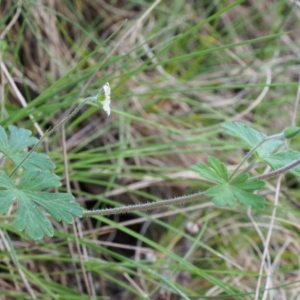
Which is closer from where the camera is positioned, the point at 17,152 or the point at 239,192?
the point at 239,192

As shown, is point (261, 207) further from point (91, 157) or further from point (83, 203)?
point (83, 203)

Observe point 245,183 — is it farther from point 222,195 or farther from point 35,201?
point 35,201

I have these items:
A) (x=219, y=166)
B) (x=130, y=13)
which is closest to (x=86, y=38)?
(x=130, y=13)

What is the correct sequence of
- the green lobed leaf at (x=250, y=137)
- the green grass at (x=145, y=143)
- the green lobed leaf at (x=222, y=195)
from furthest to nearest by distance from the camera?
the green grass at (x=145, y=143), the green lobed leaf at (x=250, y=137), the green lobed leaf at (x=222, y=195)

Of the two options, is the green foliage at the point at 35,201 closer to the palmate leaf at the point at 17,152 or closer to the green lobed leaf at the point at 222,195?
the palmate leaf at the point at 17,152

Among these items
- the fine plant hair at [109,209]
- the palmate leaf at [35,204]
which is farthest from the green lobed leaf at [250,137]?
the palmate leaf at [35,204]

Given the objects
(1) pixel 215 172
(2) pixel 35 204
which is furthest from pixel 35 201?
(1) pixel 215 172
